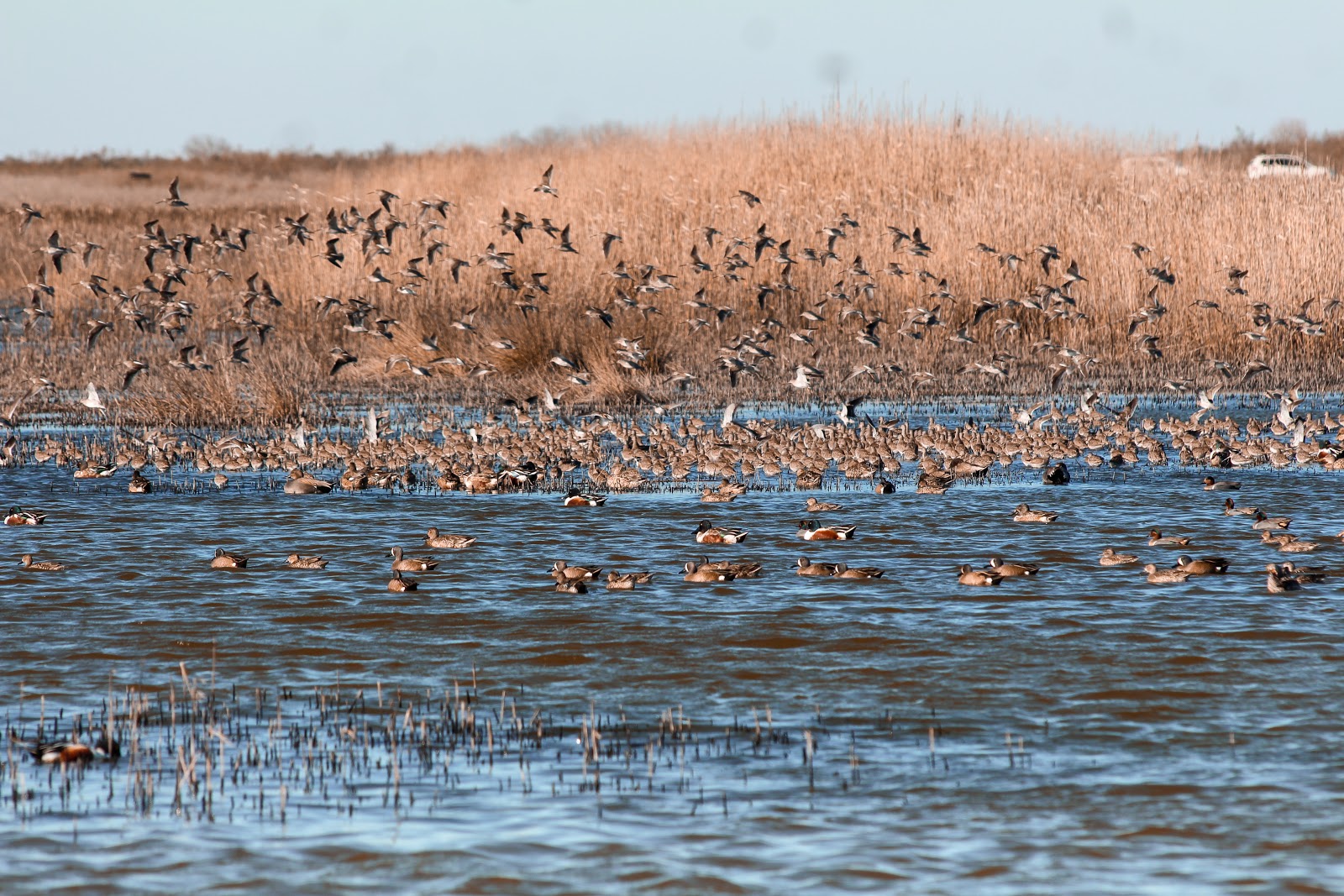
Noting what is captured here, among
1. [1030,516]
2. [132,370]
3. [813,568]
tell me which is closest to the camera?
[813,568]

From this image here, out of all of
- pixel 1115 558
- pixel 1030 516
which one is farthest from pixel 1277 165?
pixel 1115 558

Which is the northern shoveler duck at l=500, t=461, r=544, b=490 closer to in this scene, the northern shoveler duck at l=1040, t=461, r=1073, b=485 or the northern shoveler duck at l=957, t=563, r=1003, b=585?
the northern shoveler duck at l=1040, t=461, r=1073, b=485

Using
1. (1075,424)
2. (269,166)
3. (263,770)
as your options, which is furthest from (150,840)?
(269,166)

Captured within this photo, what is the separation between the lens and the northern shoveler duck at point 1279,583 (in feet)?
37.2

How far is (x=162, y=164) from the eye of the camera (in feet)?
256

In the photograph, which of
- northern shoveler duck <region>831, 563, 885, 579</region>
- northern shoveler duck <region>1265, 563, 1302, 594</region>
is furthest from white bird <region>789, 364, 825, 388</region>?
northern shoveler duck <region>1265, 563, 1302, 594</region>

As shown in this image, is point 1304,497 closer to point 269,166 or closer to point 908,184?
point 908,184

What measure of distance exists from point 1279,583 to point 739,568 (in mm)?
3838

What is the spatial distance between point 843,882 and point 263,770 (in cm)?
305

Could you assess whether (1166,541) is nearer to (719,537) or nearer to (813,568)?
(813,568)

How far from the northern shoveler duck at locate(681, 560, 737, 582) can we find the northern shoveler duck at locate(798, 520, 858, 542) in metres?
1.70

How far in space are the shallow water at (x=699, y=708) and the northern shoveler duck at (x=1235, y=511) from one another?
42cm

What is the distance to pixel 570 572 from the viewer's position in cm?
1223

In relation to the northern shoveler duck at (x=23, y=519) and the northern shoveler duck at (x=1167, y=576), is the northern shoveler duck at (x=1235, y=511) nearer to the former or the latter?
the northern shoveler duck at (x=1167, y=576)
